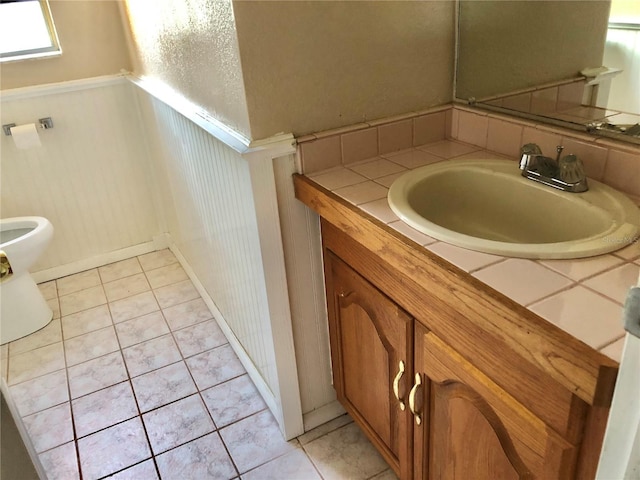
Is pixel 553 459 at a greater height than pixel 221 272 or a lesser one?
greater

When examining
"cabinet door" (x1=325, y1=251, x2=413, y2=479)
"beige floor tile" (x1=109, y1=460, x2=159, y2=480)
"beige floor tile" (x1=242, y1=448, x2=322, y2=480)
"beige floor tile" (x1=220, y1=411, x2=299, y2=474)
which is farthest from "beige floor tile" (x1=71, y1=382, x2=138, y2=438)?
"cabinet door" (x1=325, y1=251, x2=413, y2=479)

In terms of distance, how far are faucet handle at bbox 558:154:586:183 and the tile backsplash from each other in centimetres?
8

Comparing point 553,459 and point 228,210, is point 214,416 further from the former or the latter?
point 553,459

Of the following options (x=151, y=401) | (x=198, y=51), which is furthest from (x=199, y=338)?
(x=198, y=51)

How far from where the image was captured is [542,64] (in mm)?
1340

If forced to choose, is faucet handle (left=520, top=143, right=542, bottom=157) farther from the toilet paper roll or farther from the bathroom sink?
the toilet paper roll

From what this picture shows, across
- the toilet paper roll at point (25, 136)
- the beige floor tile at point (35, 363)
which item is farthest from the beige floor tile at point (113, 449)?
the toilet paper roll at point (25, 136)

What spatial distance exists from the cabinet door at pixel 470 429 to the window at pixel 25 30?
2176mm

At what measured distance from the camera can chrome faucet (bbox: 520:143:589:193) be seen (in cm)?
111

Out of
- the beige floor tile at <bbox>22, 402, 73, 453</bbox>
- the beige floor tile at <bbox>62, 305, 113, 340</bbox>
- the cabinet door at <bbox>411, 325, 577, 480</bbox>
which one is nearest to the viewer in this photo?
the cabinet door at <bbox>411, 325, 577, 480</bbox>

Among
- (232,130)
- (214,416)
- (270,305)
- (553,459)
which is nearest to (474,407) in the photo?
(553,459)

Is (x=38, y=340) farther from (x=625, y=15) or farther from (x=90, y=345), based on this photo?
(x=625, y=15)

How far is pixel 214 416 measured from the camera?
1803 millimetres

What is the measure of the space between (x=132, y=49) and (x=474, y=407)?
2104mm
